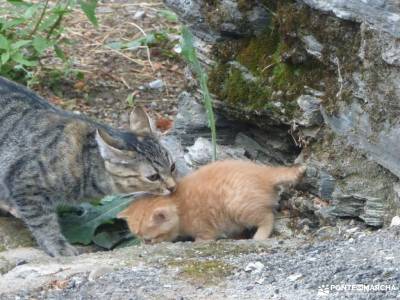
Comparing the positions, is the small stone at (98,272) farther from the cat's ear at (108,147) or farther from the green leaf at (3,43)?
the green leaf at (3,43)

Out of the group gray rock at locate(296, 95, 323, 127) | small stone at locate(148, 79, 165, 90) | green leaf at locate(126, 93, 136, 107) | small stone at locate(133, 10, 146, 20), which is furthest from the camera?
small stone at locate(133, 10, 146, 20)

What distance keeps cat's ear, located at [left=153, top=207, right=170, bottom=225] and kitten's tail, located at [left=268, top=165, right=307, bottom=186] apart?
0.69 metres

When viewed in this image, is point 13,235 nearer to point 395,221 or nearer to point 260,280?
point 260,280

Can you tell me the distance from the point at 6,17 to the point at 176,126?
9.40ft

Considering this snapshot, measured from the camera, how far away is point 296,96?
21.1ft

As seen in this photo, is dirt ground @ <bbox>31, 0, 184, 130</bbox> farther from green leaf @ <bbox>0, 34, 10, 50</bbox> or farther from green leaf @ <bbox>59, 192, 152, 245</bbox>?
green leaf @ <bbox>59, 192, 152, 245</bbox>

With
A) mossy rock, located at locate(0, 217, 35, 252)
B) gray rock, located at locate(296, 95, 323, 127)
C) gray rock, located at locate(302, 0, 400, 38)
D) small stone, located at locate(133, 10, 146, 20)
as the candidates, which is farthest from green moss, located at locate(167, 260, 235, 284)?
small stone, located at locate(133, 10, 146, 20)

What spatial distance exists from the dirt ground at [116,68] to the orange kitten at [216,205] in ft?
7.28

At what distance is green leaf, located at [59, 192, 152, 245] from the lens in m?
6.74

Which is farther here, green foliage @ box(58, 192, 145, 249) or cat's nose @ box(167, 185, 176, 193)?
green foliage @ box(58, 192, 145, 249)

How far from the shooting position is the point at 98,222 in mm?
6754

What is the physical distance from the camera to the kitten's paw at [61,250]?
6441 millimetres

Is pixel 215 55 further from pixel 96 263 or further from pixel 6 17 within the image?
pixel 6 17

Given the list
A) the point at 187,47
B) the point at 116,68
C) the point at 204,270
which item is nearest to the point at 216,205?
the point at 204,270
